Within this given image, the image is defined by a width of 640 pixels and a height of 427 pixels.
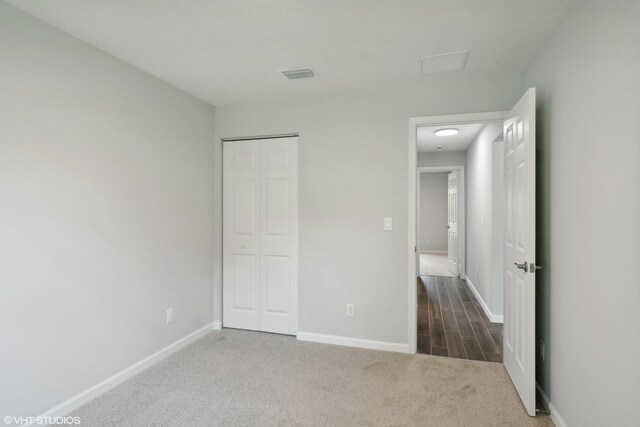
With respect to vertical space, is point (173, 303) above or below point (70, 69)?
below

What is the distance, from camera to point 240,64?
2.50 m

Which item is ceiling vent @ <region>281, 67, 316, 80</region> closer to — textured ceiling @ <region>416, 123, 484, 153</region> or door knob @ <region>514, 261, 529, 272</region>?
textured ceiling @ <region>416, 123, 484, 153</region>

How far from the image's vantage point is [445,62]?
8.07 feet

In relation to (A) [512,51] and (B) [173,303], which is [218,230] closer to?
(B) [173,303]

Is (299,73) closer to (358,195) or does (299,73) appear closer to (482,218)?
(358,195)

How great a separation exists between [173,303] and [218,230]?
90 centimetres

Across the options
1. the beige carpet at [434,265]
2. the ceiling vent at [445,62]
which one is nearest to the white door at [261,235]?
the ceiling vent at [445,62]

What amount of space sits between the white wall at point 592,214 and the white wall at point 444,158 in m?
4.09

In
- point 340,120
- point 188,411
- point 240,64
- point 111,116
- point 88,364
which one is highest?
point 240,64

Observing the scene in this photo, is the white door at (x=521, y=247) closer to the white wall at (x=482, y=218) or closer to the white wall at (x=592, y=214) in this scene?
the white wall at (x=592, y=214)

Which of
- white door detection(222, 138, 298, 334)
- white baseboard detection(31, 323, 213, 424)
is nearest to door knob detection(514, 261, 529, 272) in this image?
white door detection(222, 138, 298, 334)

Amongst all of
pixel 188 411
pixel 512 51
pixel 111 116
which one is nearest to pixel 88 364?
pixel 188 411

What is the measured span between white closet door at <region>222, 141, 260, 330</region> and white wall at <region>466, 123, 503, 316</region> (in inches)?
108

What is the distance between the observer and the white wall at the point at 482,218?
12.6ft
